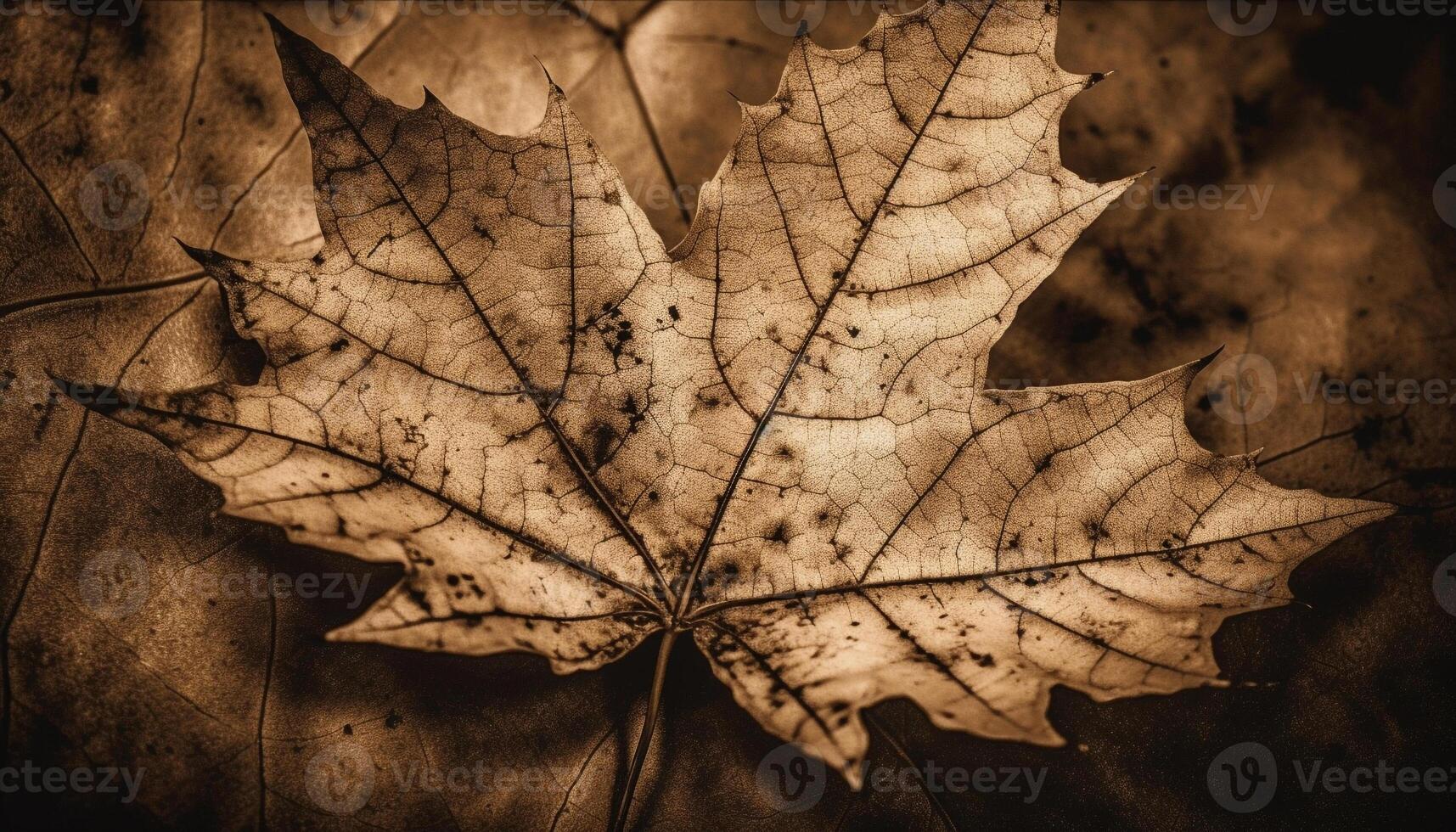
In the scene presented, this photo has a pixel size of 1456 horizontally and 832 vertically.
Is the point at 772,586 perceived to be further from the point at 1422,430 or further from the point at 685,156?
the point at 1422,430

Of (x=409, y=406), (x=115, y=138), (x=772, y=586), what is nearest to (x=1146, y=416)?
(x=772, y=586)

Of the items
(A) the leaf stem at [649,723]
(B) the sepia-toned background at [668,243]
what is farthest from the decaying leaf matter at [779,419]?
(B) the sepia-toned background at [668,243]

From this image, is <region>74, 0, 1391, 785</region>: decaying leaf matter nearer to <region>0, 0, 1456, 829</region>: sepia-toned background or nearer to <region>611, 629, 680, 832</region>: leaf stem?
<region>611, 629, 680, 832</region>: leaf stem

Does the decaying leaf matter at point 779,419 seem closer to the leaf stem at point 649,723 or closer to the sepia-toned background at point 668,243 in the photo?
the leaf stem at point 649,723

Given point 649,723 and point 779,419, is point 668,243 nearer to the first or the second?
point 779,419

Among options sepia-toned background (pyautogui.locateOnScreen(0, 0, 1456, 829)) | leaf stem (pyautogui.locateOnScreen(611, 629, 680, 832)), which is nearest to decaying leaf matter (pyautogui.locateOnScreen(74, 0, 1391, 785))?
leaf stem (pyautogui.locateOnScreen(611, 629, 680, 832))
